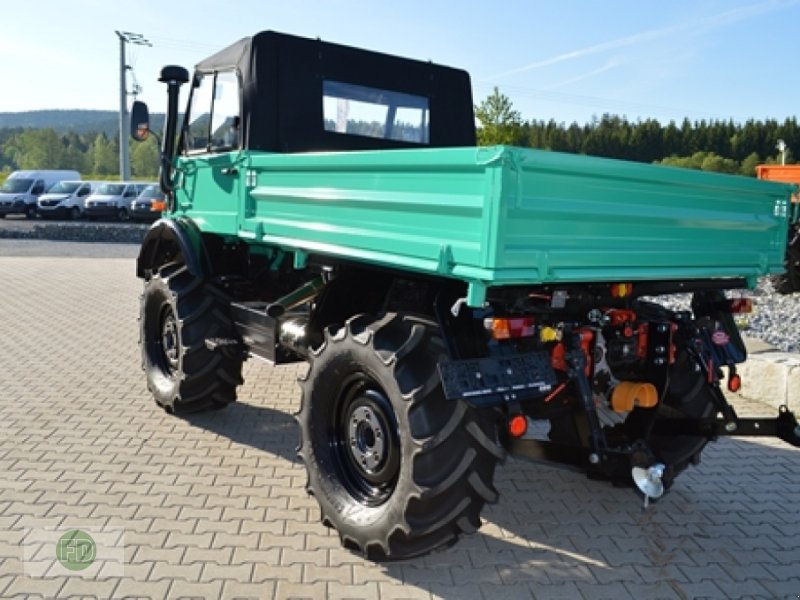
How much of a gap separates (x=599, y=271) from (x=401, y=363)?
974 mm

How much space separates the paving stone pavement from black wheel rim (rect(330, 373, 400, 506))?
325mm

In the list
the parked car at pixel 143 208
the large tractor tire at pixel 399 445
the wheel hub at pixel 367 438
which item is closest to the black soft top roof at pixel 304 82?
the large tractor tire at pixel 399 445

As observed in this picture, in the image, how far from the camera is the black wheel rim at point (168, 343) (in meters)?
5.91

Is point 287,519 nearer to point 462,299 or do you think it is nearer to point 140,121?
point 462,299

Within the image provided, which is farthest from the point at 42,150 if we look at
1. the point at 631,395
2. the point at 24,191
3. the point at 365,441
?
the point at 631,395

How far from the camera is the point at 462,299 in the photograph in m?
3.27

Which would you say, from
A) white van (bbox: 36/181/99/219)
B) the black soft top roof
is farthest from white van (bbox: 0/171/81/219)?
the black soft top roof

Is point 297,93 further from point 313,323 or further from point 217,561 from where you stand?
point 217,561

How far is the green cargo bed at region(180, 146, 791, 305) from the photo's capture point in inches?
116

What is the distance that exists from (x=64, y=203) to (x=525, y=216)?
3208cm

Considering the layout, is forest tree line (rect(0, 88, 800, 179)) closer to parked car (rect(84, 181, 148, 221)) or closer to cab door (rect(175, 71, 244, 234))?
parked car (rect(84, 181, 148, 221))

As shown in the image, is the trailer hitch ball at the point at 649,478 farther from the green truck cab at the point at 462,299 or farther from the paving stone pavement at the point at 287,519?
the paving stone pavement at the point at 287,519

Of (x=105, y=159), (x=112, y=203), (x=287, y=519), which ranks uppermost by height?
(x=105, y=159)

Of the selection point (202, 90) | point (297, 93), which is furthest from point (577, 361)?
point (202, 90)
